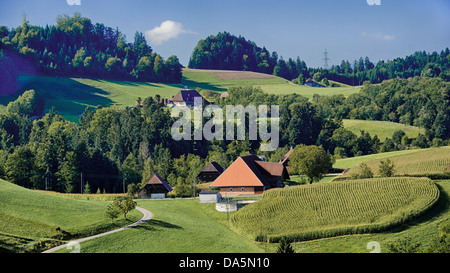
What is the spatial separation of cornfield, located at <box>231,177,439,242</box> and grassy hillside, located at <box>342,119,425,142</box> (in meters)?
51.9

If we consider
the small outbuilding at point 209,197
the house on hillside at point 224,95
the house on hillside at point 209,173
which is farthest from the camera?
the house on hillside at point 224,95

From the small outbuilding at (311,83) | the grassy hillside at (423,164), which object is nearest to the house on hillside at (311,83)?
the small outbuilding at (311,83)

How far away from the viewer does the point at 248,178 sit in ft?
164

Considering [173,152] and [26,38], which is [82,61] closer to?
[26,38]

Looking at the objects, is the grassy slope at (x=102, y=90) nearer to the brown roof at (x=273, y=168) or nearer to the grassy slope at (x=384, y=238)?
the brown roof at (x=273, y=168)

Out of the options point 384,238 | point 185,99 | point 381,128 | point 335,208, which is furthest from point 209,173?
point 185,99

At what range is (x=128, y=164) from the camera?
76438 mm

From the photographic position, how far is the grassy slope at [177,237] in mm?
29766

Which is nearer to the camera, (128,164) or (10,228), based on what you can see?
(10,228)

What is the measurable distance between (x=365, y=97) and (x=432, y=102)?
16039 millimetres

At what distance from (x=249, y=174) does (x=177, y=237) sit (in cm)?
1857

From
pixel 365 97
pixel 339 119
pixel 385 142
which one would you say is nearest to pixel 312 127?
pixel 339 119

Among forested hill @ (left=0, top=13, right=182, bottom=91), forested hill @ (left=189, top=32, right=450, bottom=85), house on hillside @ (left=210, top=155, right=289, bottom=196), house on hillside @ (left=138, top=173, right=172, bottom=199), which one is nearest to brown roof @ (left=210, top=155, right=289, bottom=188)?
house on hillside @ (left=210, top=155, right=289, bottom=196)

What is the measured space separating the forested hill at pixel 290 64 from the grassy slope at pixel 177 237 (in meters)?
97.3
